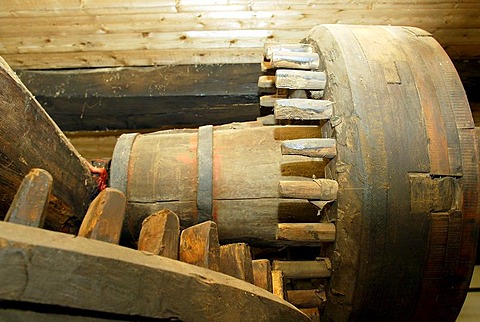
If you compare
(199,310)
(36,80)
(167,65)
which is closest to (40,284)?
(199,310)

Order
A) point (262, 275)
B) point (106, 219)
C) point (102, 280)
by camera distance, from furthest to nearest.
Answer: point (262, 275) < point (106, 219) < point (102, 280)

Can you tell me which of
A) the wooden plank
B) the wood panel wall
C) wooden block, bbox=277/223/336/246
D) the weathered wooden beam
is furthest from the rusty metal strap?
the wood panel wall

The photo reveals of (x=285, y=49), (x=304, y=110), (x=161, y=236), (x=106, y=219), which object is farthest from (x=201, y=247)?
(x=285, y=49)

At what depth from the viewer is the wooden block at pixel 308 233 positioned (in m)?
1.58

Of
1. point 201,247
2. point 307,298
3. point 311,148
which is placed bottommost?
point 307,298

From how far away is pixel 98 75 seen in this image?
11.0ft

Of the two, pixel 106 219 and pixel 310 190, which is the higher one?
pixel 310 190

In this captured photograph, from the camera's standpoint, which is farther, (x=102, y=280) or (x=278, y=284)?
(x=278, y=284)

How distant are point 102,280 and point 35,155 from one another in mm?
759

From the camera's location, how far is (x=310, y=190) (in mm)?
1531

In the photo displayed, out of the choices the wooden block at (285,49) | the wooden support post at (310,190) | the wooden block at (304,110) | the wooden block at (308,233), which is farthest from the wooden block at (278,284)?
the wooden block at (285,49)

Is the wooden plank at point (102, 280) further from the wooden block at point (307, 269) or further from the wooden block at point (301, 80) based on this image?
the wooden block at point (301, 80)

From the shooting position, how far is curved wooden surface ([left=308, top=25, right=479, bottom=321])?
1.52 meters

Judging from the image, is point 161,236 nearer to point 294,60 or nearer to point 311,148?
point 311,148
